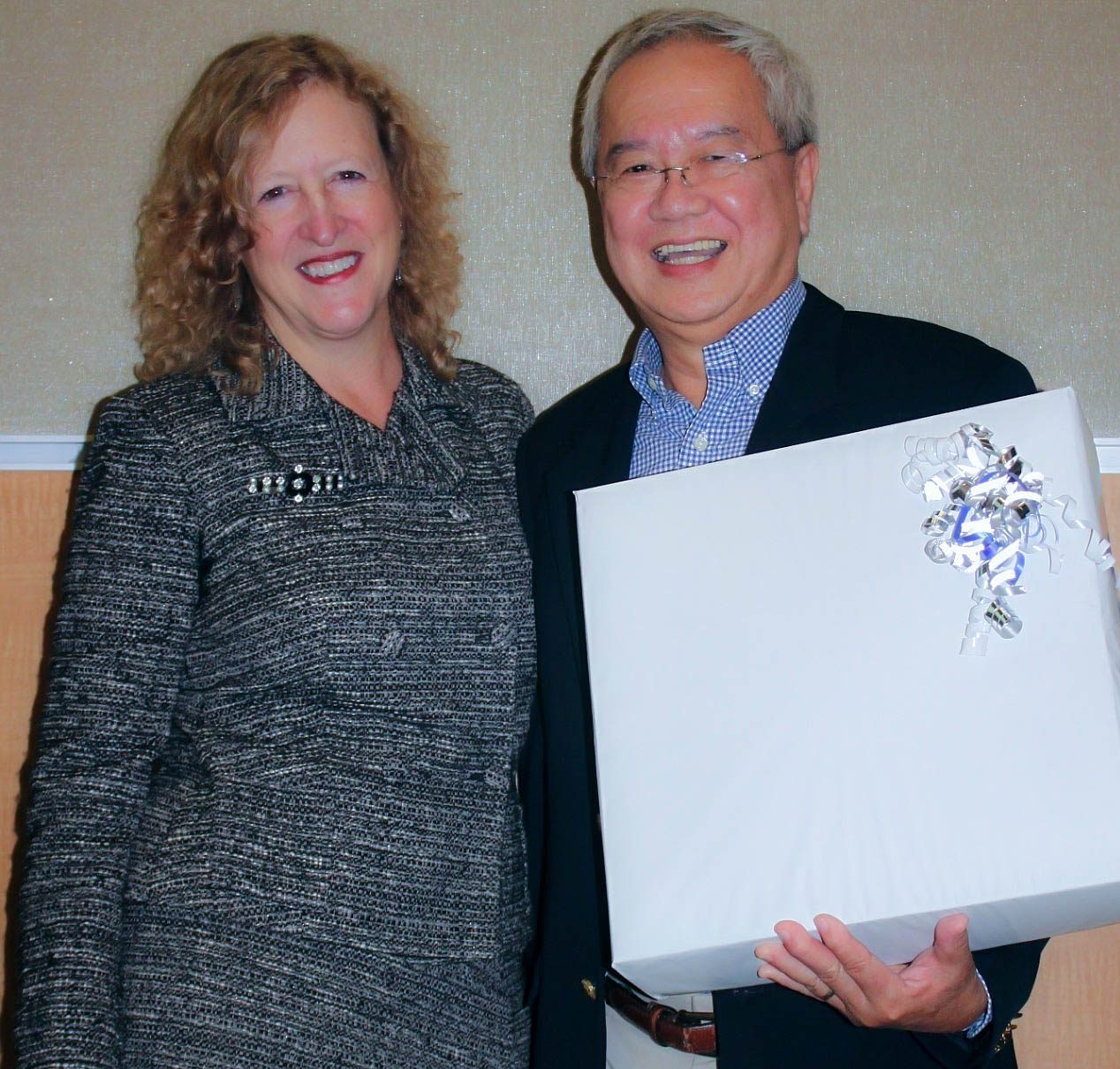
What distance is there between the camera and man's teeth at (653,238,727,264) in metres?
Answer: 1.43

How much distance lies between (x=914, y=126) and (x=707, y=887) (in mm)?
1359

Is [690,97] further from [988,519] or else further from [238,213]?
[988,519]

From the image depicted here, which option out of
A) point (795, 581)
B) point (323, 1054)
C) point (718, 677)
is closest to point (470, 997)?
point (323, 1054)

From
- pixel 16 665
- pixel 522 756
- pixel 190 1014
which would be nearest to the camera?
pixel 190 1014

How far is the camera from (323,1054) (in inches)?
48.8

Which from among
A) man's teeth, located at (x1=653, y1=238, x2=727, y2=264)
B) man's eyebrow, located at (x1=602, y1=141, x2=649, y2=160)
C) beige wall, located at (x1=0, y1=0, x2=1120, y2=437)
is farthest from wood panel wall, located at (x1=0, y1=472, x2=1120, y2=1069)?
man's eyebrow, located at (x1=602, y1=141, x2=649, y2=160)

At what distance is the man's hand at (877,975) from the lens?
1026 millimetres

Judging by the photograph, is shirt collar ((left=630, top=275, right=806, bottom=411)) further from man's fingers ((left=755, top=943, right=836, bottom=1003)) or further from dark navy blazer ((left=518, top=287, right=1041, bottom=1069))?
man's fingers ((left=755, top=943, right=836, bottom=1003))

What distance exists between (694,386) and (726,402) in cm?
9

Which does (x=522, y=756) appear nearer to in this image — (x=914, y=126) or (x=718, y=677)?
(x=718, y=677)

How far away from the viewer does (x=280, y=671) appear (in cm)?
131

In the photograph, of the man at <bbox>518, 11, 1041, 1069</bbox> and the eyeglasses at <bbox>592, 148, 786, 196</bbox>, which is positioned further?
the eyeglasses at <bbox>592, 148, 786, 196</bbox>

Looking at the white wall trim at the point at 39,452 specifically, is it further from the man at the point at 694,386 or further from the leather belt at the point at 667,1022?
the leather belt at the point at 667,1022

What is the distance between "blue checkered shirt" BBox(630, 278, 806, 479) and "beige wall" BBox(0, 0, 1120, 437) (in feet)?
1.58
